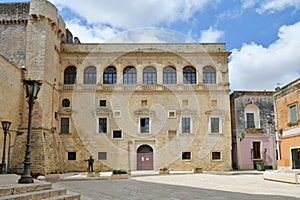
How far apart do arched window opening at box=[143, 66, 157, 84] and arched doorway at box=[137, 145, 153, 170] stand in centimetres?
577

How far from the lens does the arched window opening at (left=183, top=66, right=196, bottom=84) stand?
27891 mm

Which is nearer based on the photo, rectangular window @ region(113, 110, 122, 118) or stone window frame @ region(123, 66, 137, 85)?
rectangular window @ region(113, 110, 122, 118)

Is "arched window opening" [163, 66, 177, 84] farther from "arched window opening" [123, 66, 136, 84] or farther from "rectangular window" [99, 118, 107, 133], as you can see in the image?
"rectangular window" [99, 118, 107, 133]

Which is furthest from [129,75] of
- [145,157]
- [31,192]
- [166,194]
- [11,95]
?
[31,192]

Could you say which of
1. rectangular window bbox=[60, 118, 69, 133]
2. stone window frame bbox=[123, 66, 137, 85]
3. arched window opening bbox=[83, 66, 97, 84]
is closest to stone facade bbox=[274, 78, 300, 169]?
stone window frame bbox=[123, 66, 137, 85]

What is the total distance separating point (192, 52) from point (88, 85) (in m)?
9.77

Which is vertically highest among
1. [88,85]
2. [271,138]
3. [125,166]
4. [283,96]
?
[88,85]

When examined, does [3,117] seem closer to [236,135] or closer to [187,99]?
[187,99]

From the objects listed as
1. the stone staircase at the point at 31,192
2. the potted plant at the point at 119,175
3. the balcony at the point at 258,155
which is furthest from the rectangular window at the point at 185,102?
the stone staircase at the point at 31,192

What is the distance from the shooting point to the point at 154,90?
1074 inches

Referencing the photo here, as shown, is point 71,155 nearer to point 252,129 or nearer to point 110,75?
point 110,75

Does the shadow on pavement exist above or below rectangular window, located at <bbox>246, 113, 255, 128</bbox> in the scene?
below

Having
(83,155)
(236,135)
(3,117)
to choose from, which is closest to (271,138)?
(236,135)

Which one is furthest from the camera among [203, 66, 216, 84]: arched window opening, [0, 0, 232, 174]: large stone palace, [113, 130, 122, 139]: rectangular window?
[203, 66, 216, 84]: arched window opening
